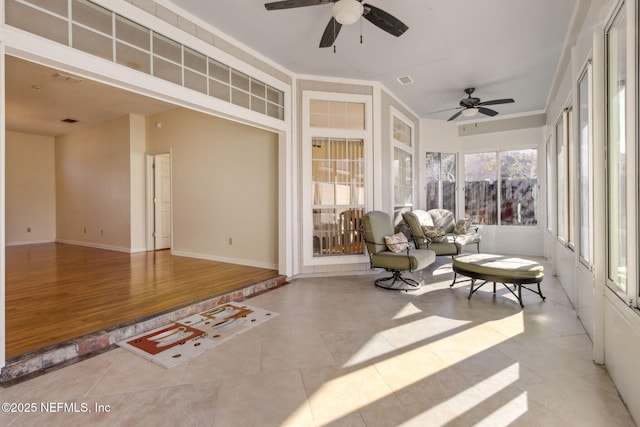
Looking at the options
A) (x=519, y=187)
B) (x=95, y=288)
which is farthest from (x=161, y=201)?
(x=519, y=187)

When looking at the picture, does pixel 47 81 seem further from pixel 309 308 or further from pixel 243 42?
pixel 309 308

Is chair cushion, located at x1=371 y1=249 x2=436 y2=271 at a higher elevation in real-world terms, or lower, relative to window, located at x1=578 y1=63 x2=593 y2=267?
lower

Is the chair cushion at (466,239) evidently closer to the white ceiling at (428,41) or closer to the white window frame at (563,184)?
the white window frame at (563,184)

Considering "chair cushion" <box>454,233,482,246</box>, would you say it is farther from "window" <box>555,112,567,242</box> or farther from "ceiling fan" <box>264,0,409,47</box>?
"ceiling fan" <box>264,0,409,47</box>

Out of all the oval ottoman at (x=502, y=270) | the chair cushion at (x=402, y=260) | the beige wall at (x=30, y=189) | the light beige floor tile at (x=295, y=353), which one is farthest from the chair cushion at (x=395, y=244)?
the beige wall at (x=30, y=189)

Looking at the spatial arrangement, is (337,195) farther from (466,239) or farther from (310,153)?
(466,239)

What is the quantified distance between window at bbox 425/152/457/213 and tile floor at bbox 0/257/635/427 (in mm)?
4365

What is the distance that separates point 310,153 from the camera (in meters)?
4.82

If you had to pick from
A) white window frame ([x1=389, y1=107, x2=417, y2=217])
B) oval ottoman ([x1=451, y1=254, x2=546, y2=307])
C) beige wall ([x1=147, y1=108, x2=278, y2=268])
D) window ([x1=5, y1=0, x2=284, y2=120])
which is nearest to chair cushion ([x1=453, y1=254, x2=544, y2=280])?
oval ottoman ([x1=451, y1=254, x2=546, y2=307])

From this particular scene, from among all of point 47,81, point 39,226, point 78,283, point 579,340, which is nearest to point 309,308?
point 579,340

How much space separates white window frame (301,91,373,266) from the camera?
4789 mm

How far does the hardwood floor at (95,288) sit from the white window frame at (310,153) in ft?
2.38

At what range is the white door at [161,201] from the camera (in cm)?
684

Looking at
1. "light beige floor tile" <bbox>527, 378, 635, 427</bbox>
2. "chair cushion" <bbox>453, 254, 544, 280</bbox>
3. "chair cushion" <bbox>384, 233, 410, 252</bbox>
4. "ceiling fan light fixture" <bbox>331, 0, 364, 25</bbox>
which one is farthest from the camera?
"chair cushion" <bbox>384, 233, 410, 252</bbox>
